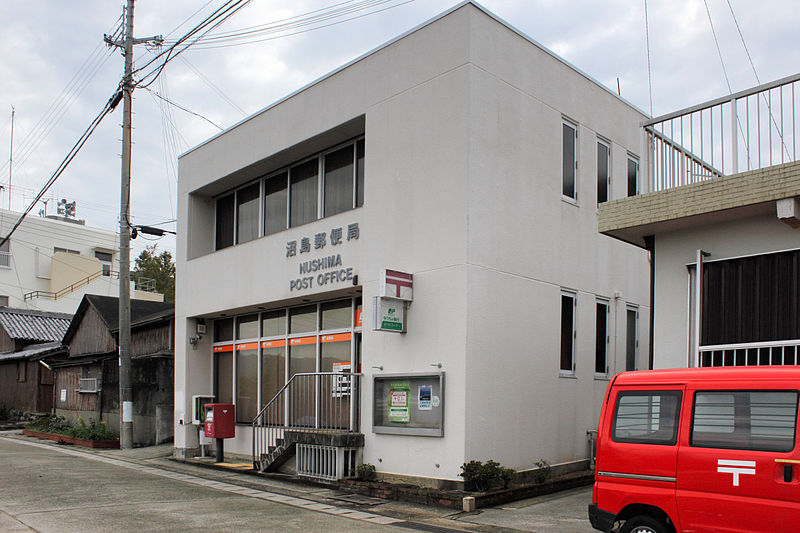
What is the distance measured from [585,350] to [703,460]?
7.09m

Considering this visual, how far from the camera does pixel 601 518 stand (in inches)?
295

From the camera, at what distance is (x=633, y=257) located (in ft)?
50.6

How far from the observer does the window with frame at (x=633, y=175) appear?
1596cm

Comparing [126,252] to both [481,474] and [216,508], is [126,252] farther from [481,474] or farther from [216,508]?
[481,474]

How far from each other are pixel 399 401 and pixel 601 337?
4619 millimetres

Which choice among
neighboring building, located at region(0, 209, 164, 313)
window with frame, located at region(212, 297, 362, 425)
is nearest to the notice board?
window with frame, located at region(212, 297, 362, 425)

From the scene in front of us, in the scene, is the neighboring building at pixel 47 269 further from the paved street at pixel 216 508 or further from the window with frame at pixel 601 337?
the window with frame at pixel 601 337

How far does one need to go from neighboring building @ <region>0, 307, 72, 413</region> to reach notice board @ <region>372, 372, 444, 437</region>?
785 inches

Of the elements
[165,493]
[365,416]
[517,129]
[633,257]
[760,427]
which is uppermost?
[517,129]

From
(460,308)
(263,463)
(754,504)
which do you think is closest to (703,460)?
(754,504)

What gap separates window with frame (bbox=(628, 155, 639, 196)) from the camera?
16.0 meters

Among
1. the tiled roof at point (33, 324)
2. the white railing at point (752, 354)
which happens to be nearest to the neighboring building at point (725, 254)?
the white railing at point (752, 354)

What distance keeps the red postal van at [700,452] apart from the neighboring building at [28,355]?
83.8 ft

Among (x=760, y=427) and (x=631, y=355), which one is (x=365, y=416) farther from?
(x=760, y=427)
